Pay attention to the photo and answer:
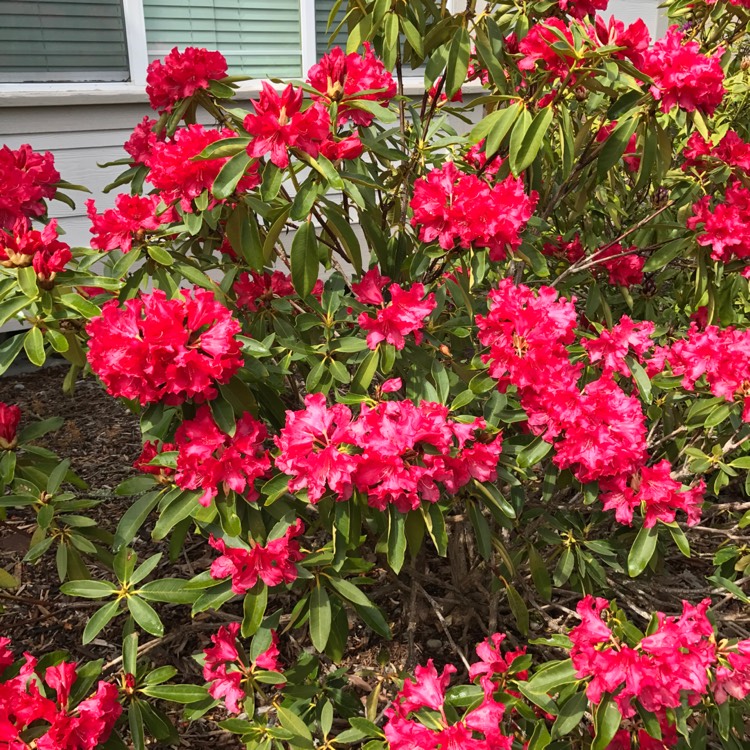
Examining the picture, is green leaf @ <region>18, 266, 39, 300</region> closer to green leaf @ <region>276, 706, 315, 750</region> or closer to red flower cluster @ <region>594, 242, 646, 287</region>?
green leaf @ <region>276, 706, 315, 750</region>

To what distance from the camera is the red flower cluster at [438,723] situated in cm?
124

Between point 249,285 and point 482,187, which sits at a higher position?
point 482,187

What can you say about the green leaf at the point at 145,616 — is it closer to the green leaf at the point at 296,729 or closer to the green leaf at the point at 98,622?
the green leaf at the point at 98,622

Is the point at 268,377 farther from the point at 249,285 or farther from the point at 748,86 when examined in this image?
the point at 748,86

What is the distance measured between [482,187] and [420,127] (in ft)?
1.88

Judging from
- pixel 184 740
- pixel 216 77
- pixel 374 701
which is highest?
pixel 216 77

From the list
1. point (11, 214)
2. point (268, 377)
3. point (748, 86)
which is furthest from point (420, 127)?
point (748, 86)

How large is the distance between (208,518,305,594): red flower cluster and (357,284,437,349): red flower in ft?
1.39

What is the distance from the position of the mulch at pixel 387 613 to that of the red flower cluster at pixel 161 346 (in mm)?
797

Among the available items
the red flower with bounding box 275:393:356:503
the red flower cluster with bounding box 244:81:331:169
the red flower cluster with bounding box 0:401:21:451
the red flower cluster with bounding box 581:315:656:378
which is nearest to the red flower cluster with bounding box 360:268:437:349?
the red flower with bounding box 275:393:356:503

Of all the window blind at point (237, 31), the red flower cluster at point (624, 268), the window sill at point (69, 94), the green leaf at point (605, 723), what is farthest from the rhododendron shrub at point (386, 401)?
the window blind at point (237, 31)

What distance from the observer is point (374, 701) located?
1668 mm

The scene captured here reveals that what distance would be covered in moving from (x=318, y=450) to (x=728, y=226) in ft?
4.38

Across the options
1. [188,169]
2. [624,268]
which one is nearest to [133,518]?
[188,169]
